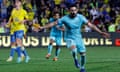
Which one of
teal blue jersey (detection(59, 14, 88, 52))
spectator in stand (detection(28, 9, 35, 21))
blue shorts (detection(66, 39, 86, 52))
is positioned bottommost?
spectator in stand (detection(28, 9, 35, 21))

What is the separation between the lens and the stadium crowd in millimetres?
31422

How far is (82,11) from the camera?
106 feet

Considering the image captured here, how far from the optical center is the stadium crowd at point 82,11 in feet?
103

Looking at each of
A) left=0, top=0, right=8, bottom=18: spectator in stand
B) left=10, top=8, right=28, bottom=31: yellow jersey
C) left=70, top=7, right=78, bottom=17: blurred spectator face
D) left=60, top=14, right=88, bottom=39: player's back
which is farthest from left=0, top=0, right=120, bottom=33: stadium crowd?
left=70, top=7, right=78, bottom=17: blurred spectator face

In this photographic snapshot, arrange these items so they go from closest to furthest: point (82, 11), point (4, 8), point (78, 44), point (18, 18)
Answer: point (78, 44) < point (18, 18) < point (82, 11) < point (4, 8)

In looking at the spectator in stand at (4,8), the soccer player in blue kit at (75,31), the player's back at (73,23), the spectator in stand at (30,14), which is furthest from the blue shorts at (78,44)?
the spectator in stand at (4,8)

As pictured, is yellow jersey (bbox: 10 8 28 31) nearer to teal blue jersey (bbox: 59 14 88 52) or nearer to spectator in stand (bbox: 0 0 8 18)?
teal blue jersey (bbox: 59 14 88 52)

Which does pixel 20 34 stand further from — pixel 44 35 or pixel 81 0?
pixel 81 0

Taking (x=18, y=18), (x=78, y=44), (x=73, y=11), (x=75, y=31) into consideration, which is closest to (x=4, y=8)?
(x=18, y=18)

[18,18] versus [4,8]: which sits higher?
[18,18]

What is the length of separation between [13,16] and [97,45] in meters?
11.7

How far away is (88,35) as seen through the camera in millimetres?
29938

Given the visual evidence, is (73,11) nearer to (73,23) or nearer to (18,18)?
(73,23)

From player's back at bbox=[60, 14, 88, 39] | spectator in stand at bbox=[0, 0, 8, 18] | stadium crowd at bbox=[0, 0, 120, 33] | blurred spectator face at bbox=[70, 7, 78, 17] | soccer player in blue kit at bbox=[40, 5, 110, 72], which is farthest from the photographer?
spectator in stand at bbox=[0, 0, 8, 18]
